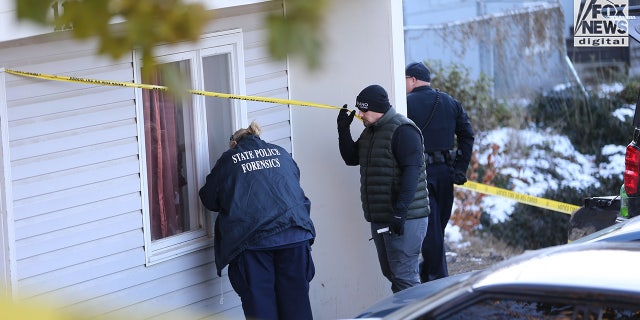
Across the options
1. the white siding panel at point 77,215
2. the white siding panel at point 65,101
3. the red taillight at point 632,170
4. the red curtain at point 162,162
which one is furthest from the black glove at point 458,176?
the white siding panel at point 65,101

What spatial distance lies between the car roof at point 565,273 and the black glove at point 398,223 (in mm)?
2985

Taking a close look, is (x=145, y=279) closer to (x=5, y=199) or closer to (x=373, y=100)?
(x=5, y=199)

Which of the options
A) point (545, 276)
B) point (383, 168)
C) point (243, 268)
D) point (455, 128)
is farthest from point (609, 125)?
point (545, 276)

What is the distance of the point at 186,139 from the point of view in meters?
7.86

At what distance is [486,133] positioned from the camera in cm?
1345

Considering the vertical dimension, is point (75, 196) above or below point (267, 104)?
below

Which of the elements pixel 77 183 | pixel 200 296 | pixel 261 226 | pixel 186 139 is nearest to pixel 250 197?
pixel 261 226

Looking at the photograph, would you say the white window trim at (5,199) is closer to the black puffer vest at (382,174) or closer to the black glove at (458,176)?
the black puffer vest at (382,174)

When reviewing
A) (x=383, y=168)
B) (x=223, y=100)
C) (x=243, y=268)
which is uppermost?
(x=223, y=100)

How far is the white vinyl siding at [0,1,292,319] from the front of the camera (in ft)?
21.4

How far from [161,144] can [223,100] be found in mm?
722

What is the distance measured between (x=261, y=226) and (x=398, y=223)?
1040 millimetres

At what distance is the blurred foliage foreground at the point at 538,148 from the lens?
13.2m

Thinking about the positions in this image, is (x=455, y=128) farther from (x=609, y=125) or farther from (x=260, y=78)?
(x=609, y=125)
